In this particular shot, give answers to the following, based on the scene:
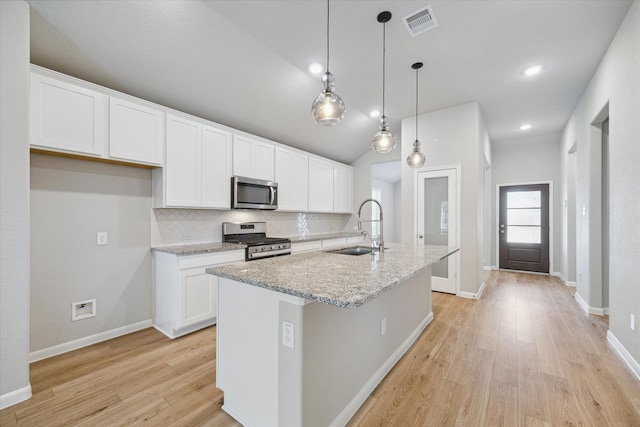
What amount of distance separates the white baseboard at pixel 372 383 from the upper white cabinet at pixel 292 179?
267 centimetres

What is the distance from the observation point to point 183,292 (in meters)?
2.76

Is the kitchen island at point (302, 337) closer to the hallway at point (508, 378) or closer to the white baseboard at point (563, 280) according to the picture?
the hallway at point (508, 378)

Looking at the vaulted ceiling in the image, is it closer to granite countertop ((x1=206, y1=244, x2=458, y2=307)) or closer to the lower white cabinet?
the lower white cabinet

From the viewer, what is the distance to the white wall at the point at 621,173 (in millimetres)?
2170

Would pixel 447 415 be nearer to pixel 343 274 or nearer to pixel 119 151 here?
pixel 343 274

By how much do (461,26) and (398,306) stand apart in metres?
2.61

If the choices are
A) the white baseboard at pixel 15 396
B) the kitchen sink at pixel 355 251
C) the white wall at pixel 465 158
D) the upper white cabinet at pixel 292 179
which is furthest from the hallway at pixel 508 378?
the upper white cabinet at pixel 292 179

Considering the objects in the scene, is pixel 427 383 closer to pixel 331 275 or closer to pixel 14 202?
pixel 331 275

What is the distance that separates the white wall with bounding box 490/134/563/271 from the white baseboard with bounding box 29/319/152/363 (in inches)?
282

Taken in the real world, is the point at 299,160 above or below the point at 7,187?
above

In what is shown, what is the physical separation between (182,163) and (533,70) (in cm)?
427

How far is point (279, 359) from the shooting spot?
1.40m

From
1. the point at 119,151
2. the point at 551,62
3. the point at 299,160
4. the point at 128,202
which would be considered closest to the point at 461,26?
the point at 551,62

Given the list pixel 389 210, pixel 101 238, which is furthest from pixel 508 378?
pixel 389 210
